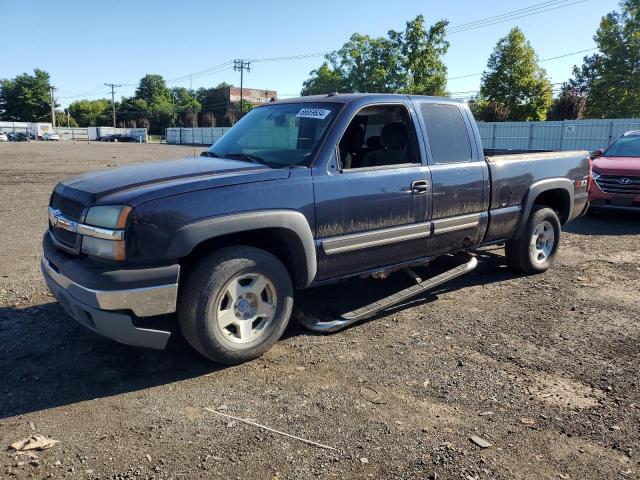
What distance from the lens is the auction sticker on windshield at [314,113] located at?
425cm

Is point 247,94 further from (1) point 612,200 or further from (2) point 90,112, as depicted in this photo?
(1) point 612,200

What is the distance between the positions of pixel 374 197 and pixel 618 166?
24.9 feet

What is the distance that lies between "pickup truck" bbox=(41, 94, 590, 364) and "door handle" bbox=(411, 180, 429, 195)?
13mm

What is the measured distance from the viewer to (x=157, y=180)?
11.5 ft

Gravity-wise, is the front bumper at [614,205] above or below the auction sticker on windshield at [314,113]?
below

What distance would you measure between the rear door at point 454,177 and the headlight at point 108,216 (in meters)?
2.63

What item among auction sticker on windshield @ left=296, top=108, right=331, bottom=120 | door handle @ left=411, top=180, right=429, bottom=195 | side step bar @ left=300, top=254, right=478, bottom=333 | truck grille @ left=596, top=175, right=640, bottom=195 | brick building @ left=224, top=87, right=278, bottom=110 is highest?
brick building @ left=224, top=87, right=278, bottom=110

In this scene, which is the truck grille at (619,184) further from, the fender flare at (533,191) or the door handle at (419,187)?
the door handle at (419,187)

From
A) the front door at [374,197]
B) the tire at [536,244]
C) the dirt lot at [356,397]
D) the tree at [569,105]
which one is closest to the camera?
the dirt lot at [356,397]

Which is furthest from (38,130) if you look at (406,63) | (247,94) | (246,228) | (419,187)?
(246,228)

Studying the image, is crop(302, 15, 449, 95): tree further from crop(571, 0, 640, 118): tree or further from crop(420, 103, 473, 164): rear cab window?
crop(420, 103, 473, 164): rear cab window

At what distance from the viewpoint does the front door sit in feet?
13.0

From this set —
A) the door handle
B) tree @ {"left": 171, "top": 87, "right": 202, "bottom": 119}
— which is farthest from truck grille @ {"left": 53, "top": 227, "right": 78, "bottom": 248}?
tree @ {"left": 171, "top": 87, "right": 202, "bottom": 119}

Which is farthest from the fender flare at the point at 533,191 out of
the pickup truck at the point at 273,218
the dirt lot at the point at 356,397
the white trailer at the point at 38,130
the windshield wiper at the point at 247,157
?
the white trailer at the point at 38,130
